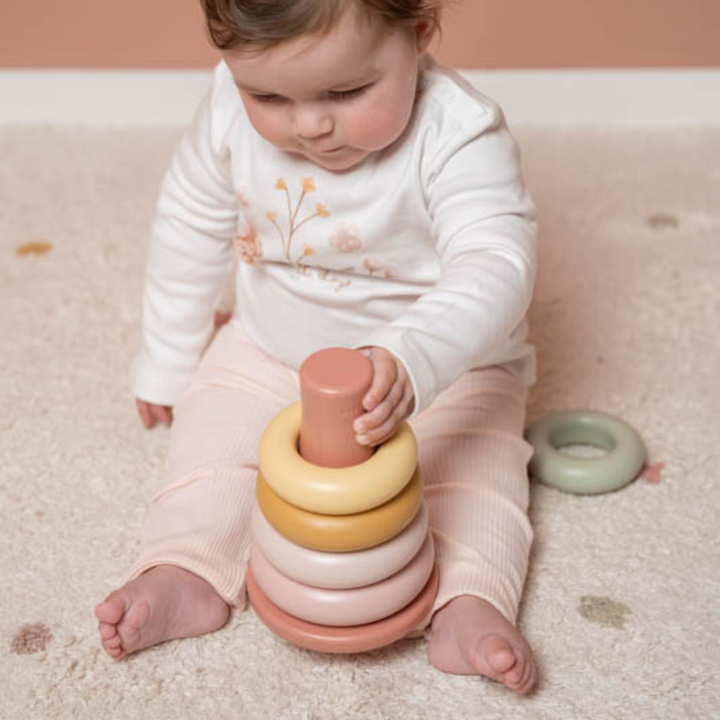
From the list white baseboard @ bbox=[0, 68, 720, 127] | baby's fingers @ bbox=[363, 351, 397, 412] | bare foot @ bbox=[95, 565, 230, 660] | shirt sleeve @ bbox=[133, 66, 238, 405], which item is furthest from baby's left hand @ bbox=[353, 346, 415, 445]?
white baseboard @ bbox=[0, 68, 720, 127]

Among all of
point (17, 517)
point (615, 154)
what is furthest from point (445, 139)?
point (615, 154)

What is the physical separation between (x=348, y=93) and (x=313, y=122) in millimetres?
35

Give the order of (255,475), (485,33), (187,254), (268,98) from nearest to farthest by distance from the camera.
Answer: (268,98) < (255,475) < (187,254) < (485,33)

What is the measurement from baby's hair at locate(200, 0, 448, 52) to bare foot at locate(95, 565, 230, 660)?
410mm

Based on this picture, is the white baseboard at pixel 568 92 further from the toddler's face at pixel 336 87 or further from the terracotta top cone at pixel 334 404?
the terracotta top cone at pixel 334 404

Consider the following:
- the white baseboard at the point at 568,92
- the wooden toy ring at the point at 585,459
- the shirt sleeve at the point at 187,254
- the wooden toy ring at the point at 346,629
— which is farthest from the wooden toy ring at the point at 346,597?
the white baseboard at the point at 568,92

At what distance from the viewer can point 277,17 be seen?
773mm

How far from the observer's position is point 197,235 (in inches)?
42.6

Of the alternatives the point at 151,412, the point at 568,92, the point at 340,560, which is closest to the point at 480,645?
the point at 340,560

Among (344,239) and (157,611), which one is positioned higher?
(344,239)

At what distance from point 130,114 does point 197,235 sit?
781 millimetres

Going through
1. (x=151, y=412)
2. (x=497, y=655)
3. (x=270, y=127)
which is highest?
(x=270, y=127)

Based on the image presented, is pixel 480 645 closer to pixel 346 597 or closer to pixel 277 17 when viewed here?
pixel 346 597

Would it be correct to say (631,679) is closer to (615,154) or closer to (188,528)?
(188,528)
